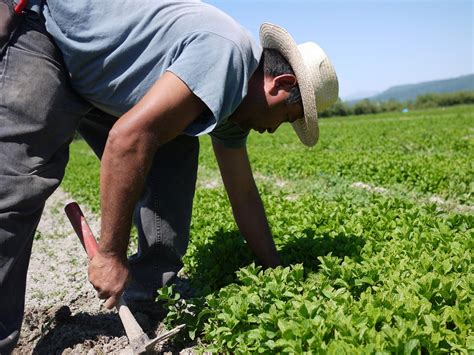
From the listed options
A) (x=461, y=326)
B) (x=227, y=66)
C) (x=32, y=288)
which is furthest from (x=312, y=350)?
(x=32, y=288)

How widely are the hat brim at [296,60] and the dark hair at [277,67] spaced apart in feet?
0.11

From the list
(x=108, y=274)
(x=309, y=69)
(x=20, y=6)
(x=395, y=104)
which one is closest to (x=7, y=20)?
(x=20, y=6)

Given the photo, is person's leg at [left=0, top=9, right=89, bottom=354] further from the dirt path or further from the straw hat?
the straw hat

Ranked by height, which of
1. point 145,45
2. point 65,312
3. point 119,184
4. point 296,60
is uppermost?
point 145,45

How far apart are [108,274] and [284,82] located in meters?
1.38

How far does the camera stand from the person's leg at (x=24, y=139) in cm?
266

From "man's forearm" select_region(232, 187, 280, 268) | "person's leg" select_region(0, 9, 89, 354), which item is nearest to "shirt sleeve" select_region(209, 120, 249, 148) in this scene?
"man's forearm" select_region(232, 187, 280, 268)

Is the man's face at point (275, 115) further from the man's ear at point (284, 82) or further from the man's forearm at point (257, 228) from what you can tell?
the man's forearm at point (257, 228)

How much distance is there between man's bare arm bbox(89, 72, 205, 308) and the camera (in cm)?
239

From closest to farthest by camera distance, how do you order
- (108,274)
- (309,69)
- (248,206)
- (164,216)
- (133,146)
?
(133,146) → (108,274) → (309,69) → (164,216) → (248,206)

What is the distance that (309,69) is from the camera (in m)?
2.88

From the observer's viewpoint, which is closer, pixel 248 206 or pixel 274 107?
pixel 274 107

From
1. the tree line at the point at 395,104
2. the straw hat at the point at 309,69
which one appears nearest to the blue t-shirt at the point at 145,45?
the straw hat at the point at 309,69

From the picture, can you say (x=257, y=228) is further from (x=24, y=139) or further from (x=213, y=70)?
(x=24, y=139)
